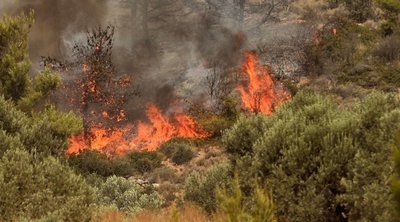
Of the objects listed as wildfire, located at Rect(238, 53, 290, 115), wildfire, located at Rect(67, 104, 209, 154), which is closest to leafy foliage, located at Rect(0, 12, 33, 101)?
wildfire, located at Rect(67, 104, 209, 154)

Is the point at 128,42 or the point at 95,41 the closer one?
the point at 95,41

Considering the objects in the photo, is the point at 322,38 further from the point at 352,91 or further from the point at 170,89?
the point at 170,89

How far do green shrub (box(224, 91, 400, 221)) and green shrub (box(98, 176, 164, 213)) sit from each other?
6119 millimetres

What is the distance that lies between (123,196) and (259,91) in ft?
59.1

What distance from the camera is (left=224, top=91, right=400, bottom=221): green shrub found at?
7.68 meters

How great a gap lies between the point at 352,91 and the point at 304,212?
966 inches

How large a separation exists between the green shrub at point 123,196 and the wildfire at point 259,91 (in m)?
14.6

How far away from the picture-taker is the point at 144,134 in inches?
1149

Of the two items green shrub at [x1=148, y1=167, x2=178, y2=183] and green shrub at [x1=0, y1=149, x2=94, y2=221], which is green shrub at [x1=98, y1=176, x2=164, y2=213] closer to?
green shrub at [x1=148, y1=167, x2=178, y2=183]

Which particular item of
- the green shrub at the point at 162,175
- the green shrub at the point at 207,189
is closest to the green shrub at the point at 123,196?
the green shrub at the point at 207,189

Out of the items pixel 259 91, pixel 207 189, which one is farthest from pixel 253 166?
pixel 259 91

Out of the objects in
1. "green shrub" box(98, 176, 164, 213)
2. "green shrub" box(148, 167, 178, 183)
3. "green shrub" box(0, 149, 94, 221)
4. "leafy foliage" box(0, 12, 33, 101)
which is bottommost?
"green shrub" box(148, 167, 178, 183)

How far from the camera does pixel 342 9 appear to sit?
41.0 metres

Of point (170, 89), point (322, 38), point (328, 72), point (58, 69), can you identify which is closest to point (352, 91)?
point (328, 72)
